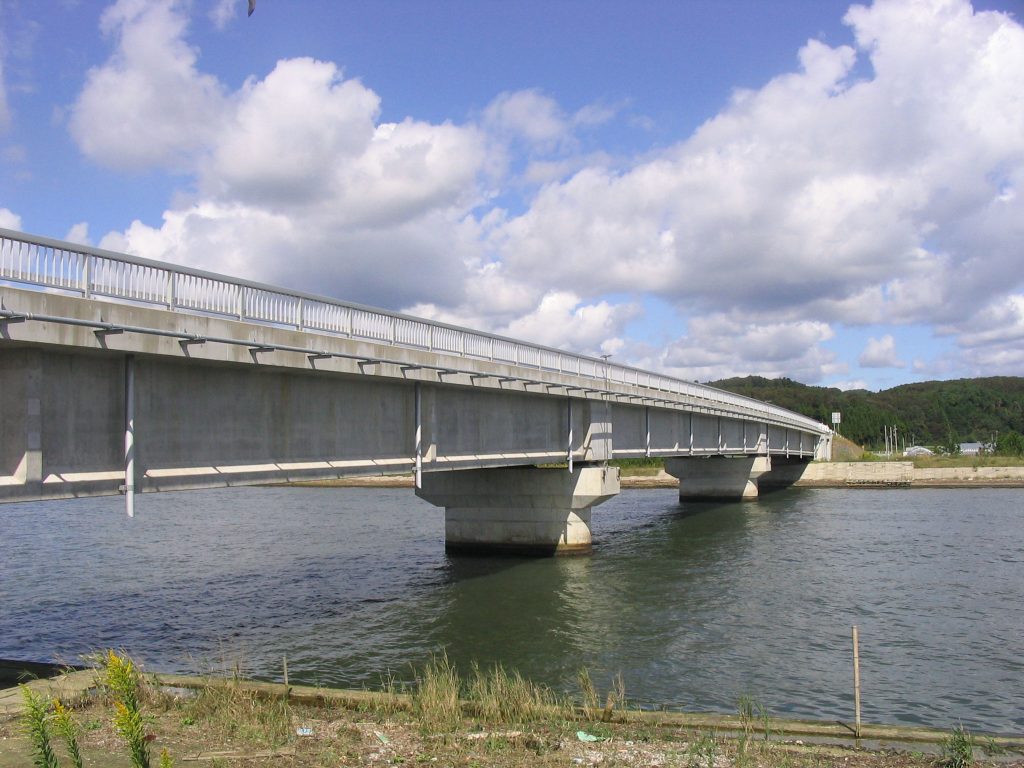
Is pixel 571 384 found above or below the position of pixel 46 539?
above

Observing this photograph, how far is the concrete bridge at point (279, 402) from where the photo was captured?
13.3 metres

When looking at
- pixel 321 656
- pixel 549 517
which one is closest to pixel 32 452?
pixel 321 656

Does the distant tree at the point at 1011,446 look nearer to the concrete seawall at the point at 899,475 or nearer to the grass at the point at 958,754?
the concrete seawall at the point at 899,475

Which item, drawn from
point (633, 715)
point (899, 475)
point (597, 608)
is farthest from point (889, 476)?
point (633, 715)

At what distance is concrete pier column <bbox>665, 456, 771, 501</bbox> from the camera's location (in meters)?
66.4

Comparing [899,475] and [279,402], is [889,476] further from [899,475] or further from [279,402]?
[279,402]

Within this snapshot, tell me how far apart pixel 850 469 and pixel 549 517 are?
58.2 metres

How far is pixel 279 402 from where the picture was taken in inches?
744

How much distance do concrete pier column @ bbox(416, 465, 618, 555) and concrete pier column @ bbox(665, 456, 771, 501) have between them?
34.8m

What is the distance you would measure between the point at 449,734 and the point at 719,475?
5958 cm

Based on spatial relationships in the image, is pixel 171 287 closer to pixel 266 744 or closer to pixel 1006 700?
pixel 266 744

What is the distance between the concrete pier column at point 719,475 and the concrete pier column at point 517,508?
34.8 metres

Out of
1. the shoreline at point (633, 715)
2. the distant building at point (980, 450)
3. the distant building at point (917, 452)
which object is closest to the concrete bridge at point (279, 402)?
the shoreline at point (633, 715)

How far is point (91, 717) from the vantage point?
11523 mm
